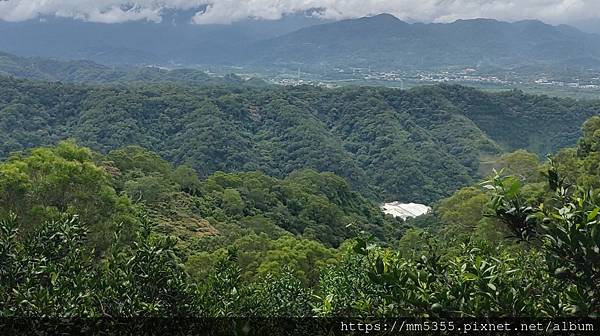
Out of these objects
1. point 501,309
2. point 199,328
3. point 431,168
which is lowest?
point 431,168

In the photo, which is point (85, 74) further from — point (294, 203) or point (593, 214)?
point (593, 214)

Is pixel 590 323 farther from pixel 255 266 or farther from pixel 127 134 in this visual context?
pixel 127 134

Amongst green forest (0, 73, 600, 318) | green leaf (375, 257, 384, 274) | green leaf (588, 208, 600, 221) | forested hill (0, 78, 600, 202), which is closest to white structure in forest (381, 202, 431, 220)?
green forest (0, 73, 600, 318)

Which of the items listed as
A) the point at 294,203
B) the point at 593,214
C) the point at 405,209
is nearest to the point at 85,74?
the point at 405,209

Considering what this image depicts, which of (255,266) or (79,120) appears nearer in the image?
(255,266)

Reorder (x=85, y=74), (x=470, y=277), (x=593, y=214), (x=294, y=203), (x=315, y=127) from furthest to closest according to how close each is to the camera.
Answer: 1. (x=85, y=74)
2. (x=315, y=127)
3. (x=294, y=203)
4. (x=470, y=277)
5. (x=593, y=214)

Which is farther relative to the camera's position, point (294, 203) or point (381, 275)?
point (294, 203)

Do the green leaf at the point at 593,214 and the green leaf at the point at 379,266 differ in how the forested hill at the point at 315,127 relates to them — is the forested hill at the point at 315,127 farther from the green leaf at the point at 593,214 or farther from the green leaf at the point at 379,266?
the green leaf at the point at 593,214

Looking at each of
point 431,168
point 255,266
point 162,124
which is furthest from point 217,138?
point 255,266
